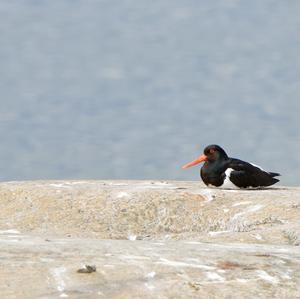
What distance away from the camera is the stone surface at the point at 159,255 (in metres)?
6.89

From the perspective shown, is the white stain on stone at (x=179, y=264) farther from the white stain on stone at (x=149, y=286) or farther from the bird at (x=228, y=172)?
the bird at (x=228, y=172)

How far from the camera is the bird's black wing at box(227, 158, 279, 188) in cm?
1691

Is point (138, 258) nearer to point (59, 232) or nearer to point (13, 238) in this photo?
point (13, 238)

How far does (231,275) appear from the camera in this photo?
7477 millimetres

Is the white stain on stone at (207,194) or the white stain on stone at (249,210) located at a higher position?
the white stain on stone at (207,194)

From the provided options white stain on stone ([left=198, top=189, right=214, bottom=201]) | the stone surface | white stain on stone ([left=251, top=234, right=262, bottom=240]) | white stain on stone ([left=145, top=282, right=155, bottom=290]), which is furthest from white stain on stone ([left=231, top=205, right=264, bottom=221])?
white stain on stone ([left=145, top=282, right=155, bottom=290])

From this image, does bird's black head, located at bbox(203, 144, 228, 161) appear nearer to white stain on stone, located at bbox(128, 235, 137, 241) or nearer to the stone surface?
the stone surface

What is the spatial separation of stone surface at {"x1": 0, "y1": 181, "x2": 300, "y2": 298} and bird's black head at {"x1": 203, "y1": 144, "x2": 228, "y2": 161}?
276cm

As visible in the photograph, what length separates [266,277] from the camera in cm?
755

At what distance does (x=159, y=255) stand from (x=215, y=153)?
9.96m

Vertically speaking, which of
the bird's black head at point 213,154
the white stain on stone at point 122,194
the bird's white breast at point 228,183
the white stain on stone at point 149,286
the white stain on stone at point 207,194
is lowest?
the white stain on stone at point 149,286

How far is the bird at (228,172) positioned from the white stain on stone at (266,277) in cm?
921

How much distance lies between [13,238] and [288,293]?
3.51 metres

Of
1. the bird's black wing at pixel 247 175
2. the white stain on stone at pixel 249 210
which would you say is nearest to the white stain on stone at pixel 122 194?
the white stain on stone at pixel 249 210
